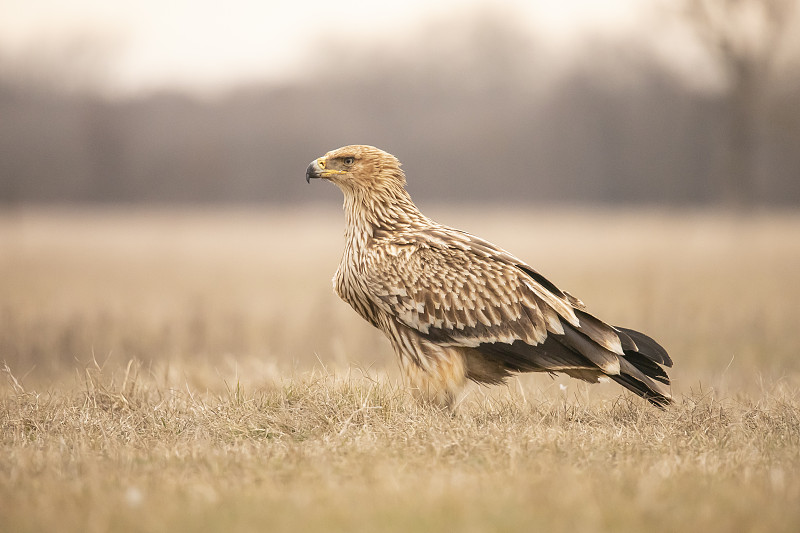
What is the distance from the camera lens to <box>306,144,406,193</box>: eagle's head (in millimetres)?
6809

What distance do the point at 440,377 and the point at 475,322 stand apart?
499mm

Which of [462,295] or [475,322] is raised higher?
[462,295]

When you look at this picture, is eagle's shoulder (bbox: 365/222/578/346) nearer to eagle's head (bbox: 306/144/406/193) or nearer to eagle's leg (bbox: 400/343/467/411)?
eagle's leg (bbox: 400/343/467/411)

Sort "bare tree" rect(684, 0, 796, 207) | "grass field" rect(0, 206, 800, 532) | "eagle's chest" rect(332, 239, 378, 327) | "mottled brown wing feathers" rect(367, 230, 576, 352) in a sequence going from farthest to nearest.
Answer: "bare tree" rect(684, 0, 796, 207), "eagle's chest" rect(332, 239, 378, 327), "mottled brown wing feathers" rect(367, 230, 576, 352), "grass field" rect(0, 206, 800, 532)

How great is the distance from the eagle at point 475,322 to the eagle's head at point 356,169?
0.57 meters

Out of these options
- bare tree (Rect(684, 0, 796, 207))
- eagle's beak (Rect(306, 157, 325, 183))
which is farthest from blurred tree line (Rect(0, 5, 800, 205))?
eagle's beak (Rect(306, 157, 325, 183))

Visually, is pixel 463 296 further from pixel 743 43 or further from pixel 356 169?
pixel 743 43

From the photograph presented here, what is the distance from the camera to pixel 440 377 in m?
6.12

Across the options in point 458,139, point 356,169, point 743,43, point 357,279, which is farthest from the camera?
point 458,139

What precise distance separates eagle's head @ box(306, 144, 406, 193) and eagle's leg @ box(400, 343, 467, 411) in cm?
155

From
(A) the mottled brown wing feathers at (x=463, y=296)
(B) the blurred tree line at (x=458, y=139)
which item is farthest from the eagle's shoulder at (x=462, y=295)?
(B) the blurred tree line at (x=458, y=139)

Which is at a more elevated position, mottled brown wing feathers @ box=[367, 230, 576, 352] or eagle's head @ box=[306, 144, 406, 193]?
eagle's head @ box=[306, 144, 406, 193]

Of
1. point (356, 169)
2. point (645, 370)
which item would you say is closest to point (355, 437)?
point (645, 370)

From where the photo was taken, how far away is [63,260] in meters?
19.0
